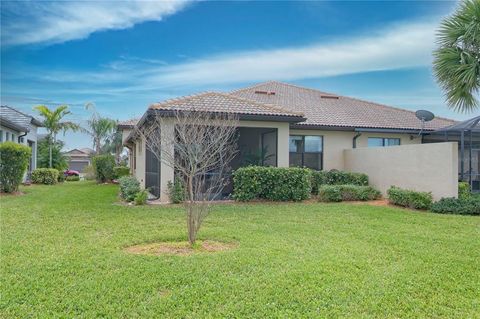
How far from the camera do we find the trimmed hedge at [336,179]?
684 inches

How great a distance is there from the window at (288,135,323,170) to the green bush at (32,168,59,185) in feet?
55.4

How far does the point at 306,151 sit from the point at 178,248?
42.5 feet

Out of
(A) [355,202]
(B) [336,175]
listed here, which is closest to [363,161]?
(B) [336,175]

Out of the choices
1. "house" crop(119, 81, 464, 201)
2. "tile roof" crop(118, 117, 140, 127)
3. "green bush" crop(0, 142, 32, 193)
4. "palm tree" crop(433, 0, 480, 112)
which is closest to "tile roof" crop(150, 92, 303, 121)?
"house" crop(119, 81, 464, 201)

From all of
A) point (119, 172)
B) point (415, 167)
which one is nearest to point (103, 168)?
point (119, 172)

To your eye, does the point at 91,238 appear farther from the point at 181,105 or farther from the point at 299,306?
the point at 181,105

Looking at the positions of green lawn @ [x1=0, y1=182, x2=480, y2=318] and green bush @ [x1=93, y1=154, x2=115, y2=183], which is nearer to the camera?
green lawn @ [x1=0, y1=182, x2=480, y2=318]

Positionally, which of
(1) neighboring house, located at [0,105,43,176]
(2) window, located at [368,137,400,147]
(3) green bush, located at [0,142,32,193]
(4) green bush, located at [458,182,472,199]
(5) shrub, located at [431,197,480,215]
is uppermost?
(1) neighboring house, located at [0,105,43,176]

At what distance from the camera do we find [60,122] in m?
35.1

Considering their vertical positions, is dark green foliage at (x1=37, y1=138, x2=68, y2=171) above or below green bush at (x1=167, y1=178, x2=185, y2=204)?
above

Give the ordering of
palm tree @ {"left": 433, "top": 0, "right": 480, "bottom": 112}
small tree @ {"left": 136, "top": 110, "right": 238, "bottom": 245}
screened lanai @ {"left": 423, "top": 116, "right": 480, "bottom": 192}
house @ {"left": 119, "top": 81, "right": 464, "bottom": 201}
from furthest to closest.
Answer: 1. screened lanai @ {"left": 423, "top": 116, "right": 480, "bottom": 192}
2. house @ {"left": 119, "top": 81, "right": 464, "bottom": 201}
3. palm tree @ {"left": 433, "top": 0, "right": 480, "bottom": 112}
4. small tree @ {"left": 136, "top": 110, "right": 238, "bottom": 245}

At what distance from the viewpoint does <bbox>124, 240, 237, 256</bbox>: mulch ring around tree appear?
23.7ft

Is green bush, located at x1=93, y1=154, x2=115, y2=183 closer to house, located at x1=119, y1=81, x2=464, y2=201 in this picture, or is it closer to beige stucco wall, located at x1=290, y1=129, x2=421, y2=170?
house, located at x1=119, y1=81, x2=464, y2=201

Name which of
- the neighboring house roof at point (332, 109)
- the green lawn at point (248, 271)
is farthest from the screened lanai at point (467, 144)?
the green lawn at point (248, 271)
